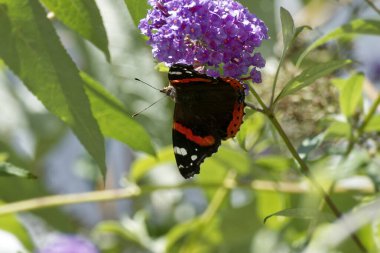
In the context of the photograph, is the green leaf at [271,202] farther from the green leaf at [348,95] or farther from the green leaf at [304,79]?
the green leaf at [304,79]

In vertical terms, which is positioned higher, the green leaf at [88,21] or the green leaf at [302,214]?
the green leaf at [88,21]

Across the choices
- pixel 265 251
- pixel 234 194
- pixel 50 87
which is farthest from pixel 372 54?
pixel 50 87

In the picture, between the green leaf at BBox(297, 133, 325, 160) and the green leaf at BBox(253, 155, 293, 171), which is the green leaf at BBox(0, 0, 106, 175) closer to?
the green leaf at BBox(297, 133, 325, 160)

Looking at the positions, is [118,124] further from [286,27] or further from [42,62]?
[286,27]

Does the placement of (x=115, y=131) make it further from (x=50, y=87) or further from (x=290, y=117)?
(x=290, y=117)

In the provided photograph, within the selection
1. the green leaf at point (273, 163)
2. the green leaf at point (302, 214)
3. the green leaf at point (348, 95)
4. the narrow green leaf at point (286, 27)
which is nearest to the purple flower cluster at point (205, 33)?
the narrow green leaf at point (286, 27)

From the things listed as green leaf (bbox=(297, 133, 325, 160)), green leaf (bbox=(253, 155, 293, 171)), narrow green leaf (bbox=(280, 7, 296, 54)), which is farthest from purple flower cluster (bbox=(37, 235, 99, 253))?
narrow green leaf (bbox=(280, 7, 296, 54))
